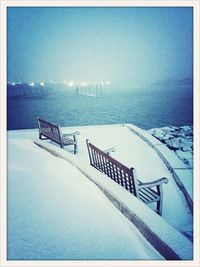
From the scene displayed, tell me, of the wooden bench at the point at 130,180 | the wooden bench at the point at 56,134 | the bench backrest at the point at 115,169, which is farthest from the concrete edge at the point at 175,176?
the wooden bench at the point at 56,134

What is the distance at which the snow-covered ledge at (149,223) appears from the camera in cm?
230

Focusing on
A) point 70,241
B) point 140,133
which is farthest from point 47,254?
point 140,133

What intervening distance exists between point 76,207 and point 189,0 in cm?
313

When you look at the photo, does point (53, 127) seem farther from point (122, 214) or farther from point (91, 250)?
point (91, 250)

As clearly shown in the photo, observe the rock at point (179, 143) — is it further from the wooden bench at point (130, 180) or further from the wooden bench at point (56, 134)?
the wooden bench at point (56, 134)

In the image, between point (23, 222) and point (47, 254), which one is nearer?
point (47, 254)

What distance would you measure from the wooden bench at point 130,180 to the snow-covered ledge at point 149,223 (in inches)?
5.9

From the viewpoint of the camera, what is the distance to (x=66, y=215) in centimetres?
298

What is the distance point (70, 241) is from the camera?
2.54 m

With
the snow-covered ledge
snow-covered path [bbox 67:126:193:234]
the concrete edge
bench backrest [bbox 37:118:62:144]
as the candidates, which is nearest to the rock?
the concrete edge

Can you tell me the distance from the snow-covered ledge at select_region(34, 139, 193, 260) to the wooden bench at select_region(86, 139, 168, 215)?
0.15m

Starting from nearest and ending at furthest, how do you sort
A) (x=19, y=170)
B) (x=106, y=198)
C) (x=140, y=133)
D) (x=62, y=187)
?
(x=106, y=198) < (x=62, y=187) < (x=19, y=170) < (x=140, y=133)

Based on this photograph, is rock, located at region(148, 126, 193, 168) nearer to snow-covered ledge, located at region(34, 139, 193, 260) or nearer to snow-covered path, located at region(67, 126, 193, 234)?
snow-covered path, located at region(67, 126, 193, 234)

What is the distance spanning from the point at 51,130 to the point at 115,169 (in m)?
3.18
